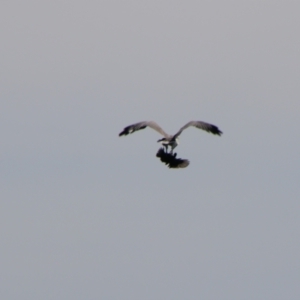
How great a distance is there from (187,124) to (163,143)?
1.95 m

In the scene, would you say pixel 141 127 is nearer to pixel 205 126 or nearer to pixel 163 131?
pixel 163 131

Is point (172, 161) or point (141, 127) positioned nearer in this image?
point (172, 161)

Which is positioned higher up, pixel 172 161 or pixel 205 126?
pixel 205 126

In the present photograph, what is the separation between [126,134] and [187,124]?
84.2 inches

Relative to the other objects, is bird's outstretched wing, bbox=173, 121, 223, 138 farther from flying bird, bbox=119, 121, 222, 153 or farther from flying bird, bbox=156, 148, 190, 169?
flying bird, bbox=156, 148, 190, 169

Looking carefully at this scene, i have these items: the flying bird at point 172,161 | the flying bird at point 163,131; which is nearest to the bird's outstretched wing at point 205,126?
the flying bird at point 163,131

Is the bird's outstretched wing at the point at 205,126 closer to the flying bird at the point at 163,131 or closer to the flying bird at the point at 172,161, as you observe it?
the flying bird at the point at 163,131

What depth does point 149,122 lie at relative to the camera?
46156mm

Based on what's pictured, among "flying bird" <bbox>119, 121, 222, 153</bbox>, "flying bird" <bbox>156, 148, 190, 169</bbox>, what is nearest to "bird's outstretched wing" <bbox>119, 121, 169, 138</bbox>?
"flying bird" <bbox>119, 121, 222, 153</bbox>

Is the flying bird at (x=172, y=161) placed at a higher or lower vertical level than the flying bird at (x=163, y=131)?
lower

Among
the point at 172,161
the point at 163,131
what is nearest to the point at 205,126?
the point at 163,131

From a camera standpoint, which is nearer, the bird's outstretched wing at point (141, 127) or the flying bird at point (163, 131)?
the flying bird at point (163, 131)

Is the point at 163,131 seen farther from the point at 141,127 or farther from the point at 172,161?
the point at 172,161

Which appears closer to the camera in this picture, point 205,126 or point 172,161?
point 172,161
